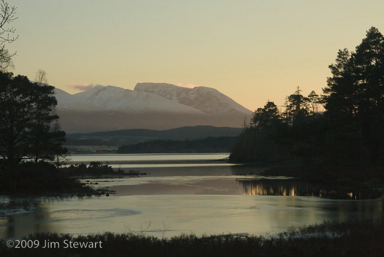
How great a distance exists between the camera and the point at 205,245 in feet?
53.7

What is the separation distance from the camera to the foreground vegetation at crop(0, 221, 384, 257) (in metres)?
15.1

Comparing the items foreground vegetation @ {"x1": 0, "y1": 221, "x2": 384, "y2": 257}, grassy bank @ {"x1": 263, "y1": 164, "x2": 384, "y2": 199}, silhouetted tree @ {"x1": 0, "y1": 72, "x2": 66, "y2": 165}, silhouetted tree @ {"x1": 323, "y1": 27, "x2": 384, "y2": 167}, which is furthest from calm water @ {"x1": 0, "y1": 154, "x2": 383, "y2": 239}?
silhouetted tree @ {"x1": 323, "y1": 27, "x2": 384, "y2": 167}

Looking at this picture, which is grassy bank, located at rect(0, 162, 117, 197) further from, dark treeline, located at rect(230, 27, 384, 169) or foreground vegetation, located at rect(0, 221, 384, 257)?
dark treeline, located at rect(230, 27, 384, 169)

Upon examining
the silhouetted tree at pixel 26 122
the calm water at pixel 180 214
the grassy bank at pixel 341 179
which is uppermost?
the silhouetted tree at pixel 26 122

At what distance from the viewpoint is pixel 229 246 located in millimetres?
16141

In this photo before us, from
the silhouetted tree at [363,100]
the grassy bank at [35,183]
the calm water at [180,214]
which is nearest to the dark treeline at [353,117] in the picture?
the silhouetted tree at [363,100]

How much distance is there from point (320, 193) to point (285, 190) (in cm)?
464

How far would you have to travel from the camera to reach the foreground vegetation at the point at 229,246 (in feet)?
49.5

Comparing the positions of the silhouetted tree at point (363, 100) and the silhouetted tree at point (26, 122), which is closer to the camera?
the silhouetted tree at point (26, 122)

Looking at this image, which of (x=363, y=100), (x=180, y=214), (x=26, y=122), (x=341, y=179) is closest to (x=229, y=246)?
(x=180, y=214)

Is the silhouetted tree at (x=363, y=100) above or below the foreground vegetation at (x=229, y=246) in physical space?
above

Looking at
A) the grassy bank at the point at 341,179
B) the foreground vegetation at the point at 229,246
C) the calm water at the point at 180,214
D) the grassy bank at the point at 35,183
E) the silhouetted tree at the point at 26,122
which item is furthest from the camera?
the silhouetted tree at the point at 26,122

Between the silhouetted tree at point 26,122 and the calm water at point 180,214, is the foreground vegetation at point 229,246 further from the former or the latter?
the silhouetted tree at point 26,122

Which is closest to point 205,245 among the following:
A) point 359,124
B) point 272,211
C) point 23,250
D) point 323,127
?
point 23,250
